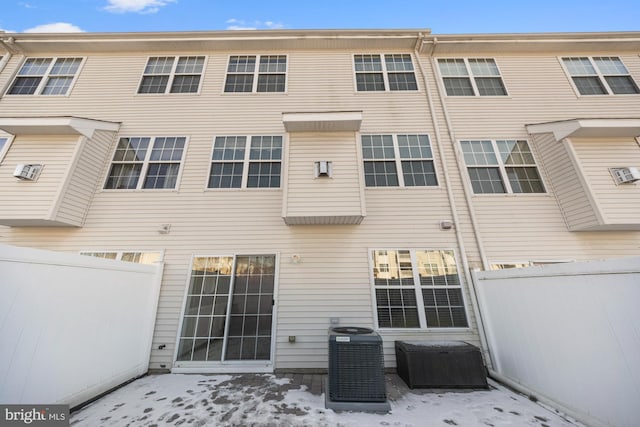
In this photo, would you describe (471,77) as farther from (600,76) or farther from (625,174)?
(625,174)

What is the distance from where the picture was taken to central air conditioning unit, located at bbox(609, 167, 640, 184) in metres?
4.79

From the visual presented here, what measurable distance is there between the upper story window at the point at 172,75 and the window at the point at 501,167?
790cm

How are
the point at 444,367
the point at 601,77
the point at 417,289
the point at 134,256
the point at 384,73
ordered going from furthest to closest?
1. the point at 384,73
2. the point at 601,77
3. the point at 134,256
4. the point at 417,289
5. the point at 444,367

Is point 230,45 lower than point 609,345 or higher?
higher

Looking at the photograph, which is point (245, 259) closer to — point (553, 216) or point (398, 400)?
point (398, 400)

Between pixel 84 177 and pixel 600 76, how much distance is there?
1404 cm

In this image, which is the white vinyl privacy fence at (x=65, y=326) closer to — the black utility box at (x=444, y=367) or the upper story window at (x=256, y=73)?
the black utility box at (x=444, y=367)

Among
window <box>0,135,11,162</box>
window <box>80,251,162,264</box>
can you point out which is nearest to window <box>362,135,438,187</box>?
window <box>80,251,162,264</box>

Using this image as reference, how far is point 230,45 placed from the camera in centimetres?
712

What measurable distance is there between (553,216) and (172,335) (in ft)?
28.1

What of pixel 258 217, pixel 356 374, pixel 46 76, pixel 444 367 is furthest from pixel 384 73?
pixel 46 76

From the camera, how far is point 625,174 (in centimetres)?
488

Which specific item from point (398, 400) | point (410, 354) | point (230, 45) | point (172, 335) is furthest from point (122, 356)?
point (230, 45)

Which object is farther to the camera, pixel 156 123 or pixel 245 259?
pixel 156 123
